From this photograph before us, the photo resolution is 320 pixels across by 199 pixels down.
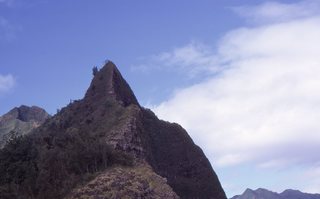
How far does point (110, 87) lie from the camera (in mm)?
94500

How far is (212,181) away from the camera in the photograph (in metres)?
102

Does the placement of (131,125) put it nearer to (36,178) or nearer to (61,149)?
(61,149)

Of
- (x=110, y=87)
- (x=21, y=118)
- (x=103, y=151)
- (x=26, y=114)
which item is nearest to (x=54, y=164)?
(x=103, y=151)

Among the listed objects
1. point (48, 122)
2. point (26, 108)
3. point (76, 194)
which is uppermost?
point (26, 108)

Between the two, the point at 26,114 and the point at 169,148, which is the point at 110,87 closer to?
the point at 169,148

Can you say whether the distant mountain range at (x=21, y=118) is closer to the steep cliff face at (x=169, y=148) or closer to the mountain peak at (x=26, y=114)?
the mountain peak at (x=26, y=114)

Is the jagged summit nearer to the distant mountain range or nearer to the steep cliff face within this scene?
the steep cliff face

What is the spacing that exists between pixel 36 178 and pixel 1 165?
33.9 feet

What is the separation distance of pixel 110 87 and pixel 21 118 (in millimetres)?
78333

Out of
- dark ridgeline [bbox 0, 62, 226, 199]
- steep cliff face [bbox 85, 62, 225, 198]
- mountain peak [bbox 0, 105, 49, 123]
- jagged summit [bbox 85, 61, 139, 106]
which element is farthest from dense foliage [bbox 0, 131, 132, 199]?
mountain peak [bbox 0, 105, 49, 123]

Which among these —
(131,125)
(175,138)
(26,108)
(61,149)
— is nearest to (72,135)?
(61,149)

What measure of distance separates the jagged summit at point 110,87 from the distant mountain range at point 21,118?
55.2 metres

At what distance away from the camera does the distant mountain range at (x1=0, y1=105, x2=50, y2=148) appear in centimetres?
15362

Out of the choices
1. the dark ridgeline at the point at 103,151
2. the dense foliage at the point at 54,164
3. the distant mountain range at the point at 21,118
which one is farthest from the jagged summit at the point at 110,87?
the distant mountain range at the point at 21,118
